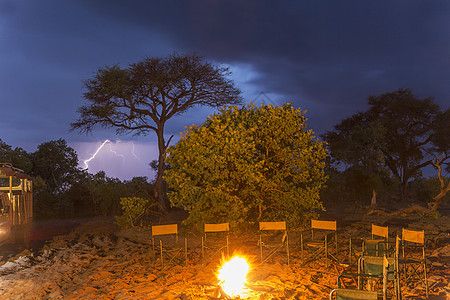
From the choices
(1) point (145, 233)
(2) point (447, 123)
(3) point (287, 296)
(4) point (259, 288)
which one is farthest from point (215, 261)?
(2) point (447, 123)

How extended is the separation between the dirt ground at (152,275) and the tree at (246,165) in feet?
3.98

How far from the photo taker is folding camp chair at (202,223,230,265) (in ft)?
30.2

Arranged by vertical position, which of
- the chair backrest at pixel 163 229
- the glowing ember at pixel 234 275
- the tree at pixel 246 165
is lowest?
the glowing ember at pixel 234 275

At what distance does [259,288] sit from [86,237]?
10.2 meters

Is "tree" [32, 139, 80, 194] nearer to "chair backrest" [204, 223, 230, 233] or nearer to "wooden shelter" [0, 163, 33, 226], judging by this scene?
"wooden shelter" [0, 163, 33, 226]

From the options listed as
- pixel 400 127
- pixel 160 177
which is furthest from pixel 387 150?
pixel 160 177

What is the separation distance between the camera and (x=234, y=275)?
7863mm

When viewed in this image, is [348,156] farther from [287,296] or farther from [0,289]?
[0,289]

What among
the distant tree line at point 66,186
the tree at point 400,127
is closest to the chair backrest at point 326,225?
the distant tree line at point 66,186

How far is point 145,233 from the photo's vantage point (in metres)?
16.0

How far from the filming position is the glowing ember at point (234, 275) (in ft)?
22.6

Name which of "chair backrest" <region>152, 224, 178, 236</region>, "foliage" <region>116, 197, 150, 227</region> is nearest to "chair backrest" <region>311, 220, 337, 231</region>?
"chair backrest" <region>152, 224, 178, 236</region>

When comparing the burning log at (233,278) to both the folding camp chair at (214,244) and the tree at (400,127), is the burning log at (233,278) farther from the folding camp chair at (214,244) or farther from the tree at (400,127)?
the tree at (400,127)

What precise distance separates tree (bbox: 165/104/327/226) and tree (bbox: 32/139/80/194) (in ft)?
64.9
